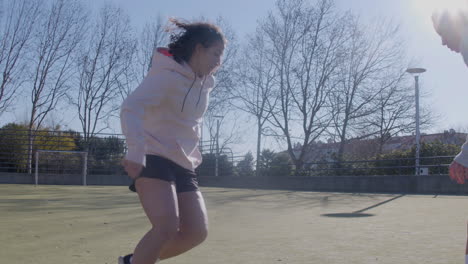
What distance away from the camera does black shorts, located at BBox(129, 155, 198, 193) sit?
2354 mm

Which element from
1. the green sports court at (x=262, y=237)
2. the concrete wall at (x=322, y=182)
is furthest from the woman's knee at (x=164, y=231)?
the concrete wall at (x=322, y=182)

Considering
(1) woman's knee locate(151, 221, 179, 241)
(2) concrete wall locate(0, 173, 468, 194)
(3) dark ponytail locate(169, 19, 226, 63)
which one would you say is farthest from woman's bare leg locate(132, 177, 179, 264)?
(2) concrete wall locate(0, 173, 468, 194)

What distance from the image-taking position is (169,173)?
2.41m

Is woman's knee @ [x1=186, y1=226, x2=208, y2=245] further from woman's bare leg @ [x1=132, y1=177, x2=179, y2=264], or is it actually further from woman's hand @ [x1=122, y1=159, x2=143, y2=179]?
woman's hand @ [x1=122, y1=159, x2=143, y2=179]

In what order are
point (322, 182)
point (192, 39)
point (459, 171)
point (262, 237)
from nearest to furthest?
1. point (459, 171)
2. point (192, 39)
3. point (262, 237)
4. point (322, 182)

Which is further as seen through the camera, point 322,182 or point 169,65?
point 322,182

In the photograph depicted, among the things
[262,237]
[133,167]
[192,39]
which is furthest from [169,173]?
[262,237]

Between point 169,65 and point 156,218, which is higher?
point 169,65

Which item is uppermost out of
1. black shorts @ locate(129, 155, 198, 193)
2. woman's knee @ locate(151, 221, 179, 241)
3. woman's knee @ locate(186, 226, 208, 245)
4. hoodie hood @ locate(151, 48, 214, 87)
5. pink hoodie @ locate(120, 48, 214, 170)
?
hoodie hood @ locate(151, 48, 214, 87)

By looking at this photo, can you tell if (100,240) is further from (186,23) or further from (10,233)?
(186,23)

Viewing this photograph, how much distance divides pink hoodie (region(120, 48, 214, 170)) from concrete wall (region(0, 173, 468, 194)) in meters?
11.7

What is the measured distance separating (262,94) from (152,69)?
79.2 ft

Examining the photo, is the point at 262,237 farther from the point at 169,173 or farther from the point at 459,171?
the point at 459,171

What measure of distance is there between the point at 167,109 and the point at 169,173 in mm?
340
